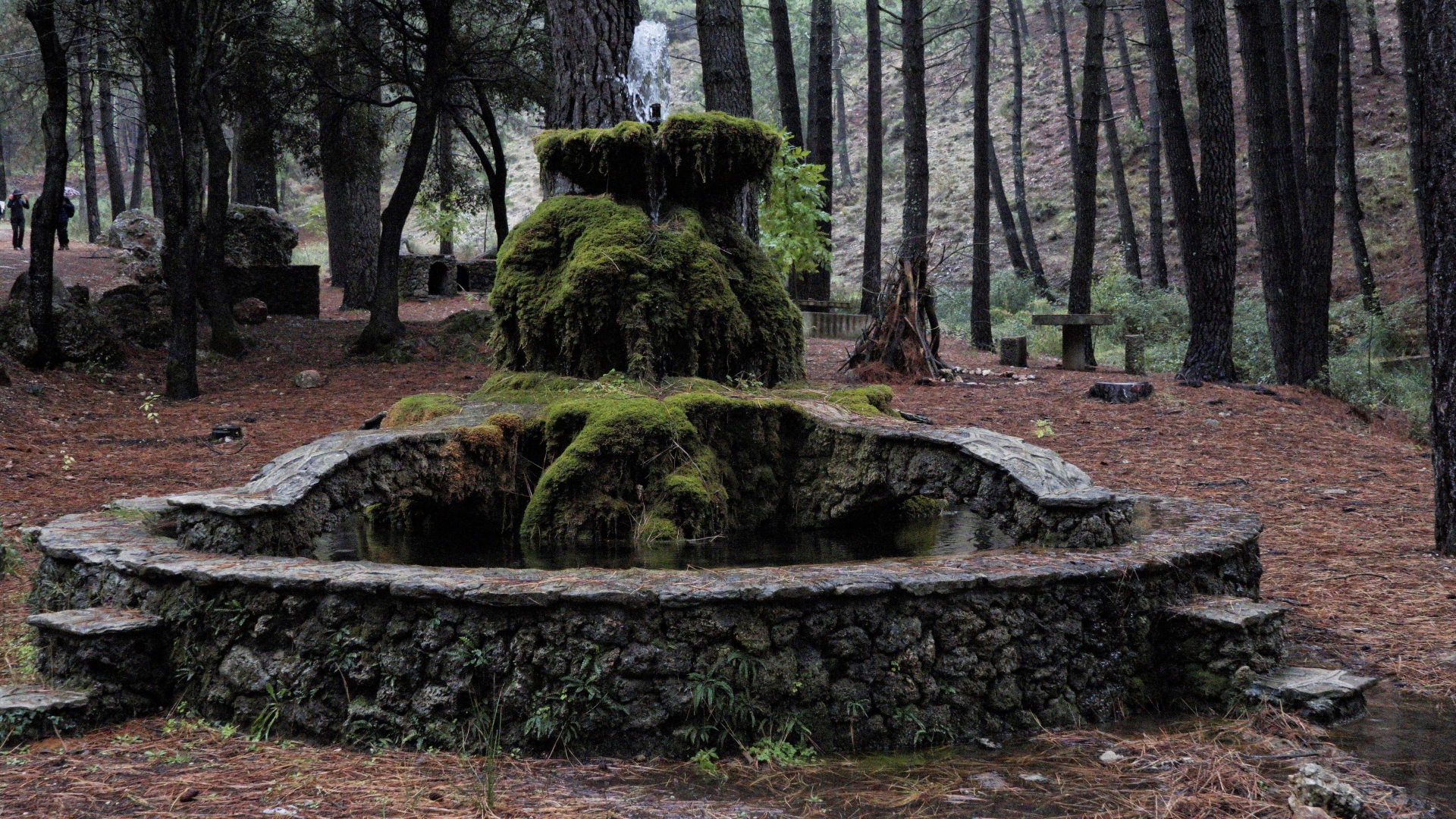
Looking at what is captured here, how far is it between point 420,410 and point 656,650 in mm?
3499

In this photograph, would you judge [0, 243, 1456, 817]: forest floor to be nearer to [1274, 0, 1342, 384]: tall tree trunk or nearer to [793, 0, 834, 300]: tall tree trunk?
[1274, 0, 1342, 384]: tall tree trunk

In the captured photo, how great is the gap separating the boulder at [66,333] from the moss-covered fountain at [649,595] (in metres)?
7.58

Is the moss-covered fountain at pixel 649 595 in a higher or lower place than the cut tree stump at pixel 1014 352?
lower

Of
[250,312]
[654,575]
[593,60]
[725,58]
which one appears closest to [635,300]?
[593,60]

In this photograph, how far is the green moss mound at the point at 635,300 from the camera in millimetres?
7062

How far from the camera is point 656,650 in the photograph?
3.85 m

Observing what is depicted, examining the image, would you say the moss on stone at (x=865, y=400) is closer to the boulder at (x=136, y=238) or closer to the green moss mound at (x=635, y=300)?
the green moss mound at (x=635, y=300)

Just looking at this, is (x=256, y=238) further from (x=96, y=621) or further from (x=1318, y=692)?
(x=1318, y=692)

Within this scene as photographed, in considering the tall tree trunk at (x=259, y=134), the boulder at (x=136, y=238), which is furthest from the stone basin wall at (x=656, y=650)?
the boulder at (x=136, y=238)

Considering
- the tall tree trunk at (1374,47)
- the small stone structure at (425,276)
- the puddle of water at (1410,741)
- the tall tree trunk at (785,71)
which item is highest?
the tall tree trunk at (1374,47)

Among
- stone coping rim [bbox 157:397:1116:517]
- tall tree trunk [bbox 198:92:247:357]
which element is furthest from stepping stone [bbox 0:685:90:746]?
tall tree trunk [bbox 198:92:247:357]

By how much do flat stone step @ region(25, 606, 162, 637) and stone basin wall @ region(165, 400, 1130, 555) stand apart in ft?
1.65

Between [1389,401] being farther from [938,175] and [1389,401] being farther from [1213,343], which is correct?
[938,175]

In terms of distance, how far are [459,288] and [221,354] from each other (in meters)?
9.40
